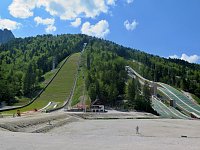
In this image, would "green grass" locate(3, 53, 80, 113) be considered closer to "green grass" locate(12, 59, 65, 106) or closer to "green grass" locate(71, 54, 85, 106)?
"green grass" locate(12, 59, 65, 106)

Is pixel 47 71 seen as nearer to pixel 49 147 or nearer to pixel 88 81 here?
pixel 88 81

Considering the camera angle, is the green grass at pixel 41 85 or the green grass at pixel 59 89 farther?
the green grass at pixel 59 89

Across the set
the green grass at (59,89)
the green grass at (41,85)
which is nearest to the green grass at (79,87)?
the green grass at (59,89)

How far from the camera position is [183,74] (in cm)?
19112

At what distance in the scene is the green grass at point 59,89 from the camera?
114 meters

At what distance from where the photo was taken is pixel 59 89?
142m

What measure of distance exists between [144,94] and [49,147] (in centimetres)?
8537

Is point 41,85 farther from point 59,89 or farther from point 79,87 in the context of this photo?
point 79,87

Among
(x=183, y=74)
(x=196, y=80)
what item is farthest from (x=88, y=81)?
(x=183, y=74)

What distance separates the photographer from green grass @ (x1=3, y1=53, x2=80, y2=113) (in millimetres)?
113500

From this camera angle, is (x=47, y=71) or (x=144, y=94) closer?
(x=144, y=94)

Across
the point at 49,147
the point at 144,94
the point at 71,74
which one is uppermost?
the point at 71,74

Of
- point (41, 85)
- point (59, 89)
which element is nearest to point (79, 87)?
point (59, 89)

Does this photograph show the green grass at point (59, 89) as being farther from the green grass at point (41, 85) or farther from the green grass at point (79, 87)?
the green grass at point (79, 87)
